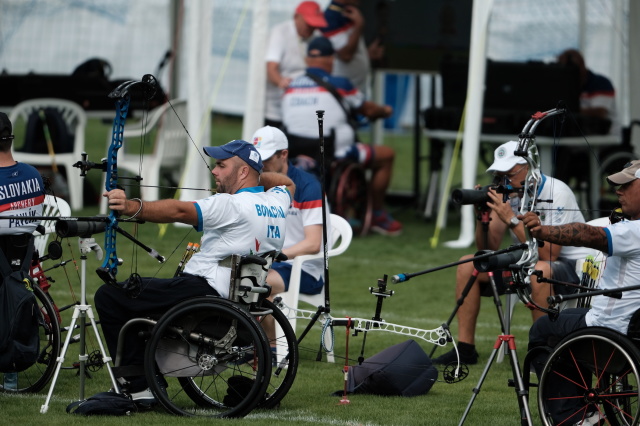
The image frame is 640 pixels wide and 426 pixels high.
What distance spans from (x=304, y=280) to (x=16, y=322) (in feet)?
6.53

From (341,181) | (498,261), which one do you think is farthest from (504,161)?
(341,181)

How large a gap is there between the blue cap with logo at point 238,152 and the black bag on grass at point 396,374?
3.93ft

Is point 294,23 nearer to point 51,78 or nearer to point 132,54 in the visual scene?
point 51,78

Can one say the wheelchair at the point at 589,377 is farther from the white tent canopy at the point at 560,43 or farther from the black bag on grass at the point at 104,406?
the white tent canopy at the point at 560,43

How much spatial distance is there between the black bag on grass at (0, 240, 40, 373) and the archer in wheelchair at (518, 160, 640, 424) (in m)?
2.27

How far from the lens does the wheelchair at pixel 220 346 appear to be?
5.11 meters

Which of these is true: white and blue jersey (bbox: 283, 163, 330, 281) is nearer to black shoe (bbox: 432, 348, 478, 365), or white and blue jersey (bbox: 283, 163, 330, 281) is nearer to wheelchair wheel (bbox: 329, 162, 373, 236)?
black shoe (bbox: 432, 348, 478, 365)

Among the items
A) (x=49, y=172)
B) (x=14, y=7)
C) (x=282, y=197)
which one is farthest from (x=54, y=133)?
(x=282, y=197)

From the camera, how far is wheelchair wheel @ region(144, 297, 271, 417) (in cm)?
510

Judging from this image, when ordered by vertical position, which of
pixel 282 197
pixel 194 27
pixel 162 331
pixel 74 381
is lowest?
pixel 74 381

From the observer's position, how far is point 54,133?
12.3 metres

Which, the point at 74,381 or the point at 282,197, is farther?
the point at 74,381

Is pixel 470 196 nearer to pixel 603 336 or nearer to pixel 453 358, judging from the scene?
pixel 603 336

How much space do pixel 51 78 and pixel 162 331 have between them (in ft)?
28.6
